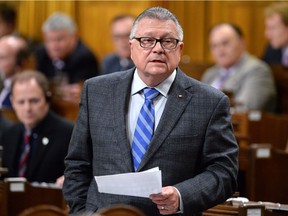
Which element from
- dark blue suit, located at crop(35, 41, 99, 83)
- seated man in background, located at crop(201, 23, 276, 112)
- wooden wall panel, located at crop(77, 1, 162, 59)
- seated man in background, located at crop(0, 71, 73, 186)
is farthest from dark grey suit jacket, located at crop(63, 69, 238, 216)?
wooden wall panel, located at crop(77, 1, 162, 59)

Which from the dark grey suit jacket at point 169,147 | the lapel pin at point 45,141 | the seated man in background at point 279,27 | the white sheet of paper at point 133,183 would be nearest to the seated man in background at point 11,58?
the lapel pin at point 45,141

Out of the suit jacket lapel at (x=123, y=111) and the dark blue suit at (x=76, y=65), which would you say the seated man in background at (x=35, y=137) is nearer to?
the suit jacket lapel at (x=123, y=111)

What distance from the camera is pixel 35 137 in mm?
5414

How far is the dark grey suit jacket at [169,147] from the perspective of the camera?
10.9 feet

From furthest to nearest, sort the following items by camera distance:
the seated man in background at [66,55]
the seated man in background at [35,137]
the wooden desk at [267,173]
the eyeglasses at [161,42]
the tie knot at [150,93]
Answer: the seated man in background at [66,55]
the wooden desk at [267,173]
the seated man in background at [35,137]
the tie knot at [150,93]
the eyeglasses at [161,42]

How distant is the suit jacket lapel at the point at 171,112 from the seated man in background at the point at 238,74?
11.1ft

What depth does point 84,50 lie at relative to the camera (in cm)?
816

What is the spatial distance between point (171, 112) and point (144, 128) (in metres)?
0.13

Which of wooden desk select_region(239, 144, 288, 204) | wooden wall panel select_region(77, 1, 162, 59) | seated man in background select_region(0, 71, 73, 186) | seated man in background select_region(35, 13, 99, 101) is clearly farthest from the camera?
wooden wall panel select_region(77, 1, 162, 59)

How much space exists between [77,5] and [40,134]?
159 inches

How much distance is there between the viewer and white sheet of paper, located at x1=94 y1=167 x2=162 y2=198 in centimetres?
309

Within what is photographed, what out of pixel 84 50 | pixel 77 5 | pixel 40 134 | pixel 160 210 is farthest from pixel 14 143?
pixel 77 5

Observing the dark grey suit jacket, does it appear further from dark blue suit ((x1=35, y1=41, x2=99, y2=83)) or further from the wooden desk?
dark blue suit ((x1=35, y1=41, x2=99, y2=83))

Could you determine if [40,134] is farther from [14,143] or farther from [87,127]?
[87,127]
